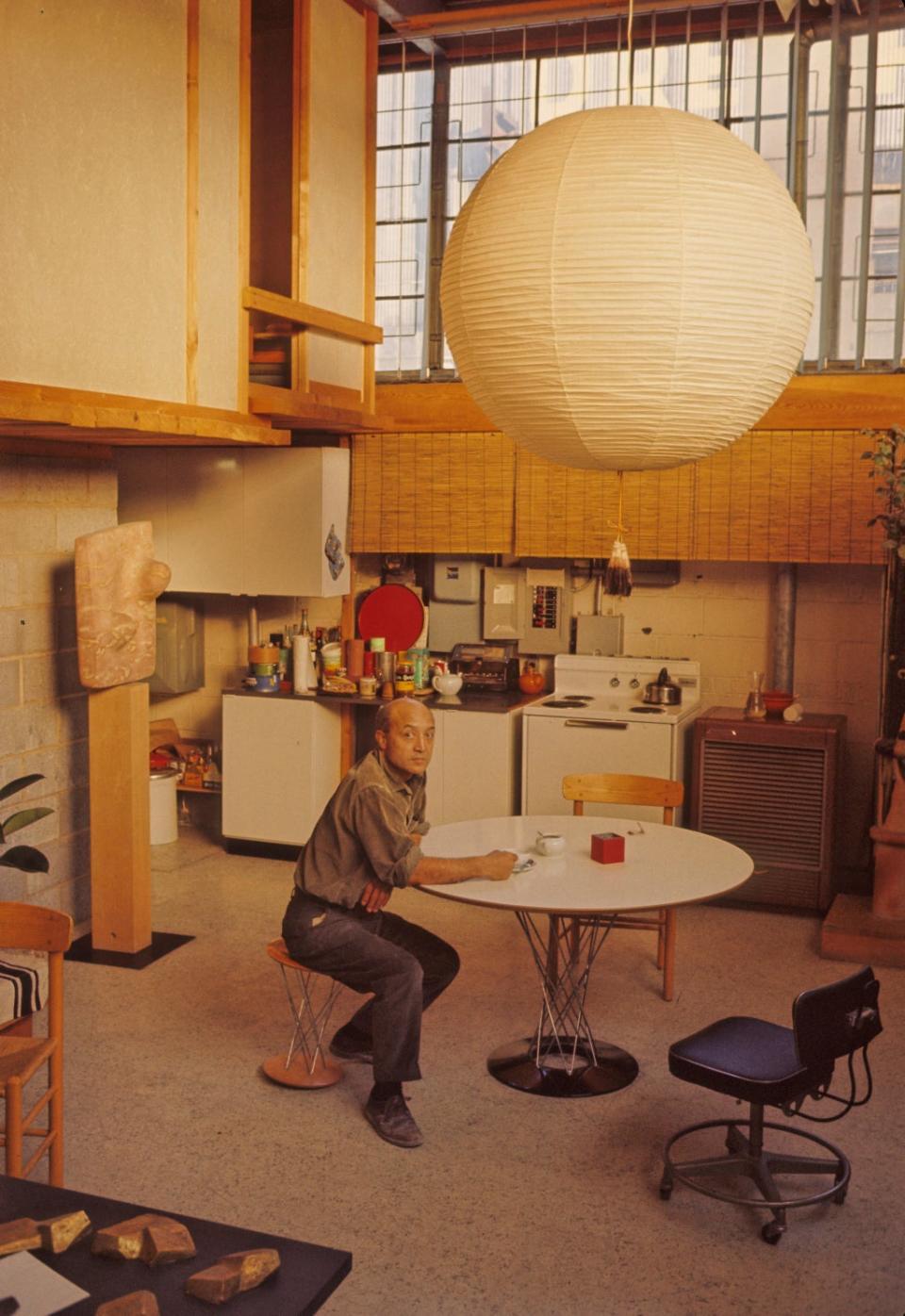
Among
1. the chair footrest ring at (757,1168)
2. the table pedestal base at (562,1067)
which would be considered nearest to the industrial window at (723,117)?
the table pedestal base at (562,1067)

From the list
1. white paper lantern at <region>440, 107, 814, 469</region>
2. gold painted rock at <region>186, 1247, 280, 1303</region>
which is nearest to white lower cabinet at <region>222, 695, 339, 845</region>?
white paper lantern at <region>440, 107, 814, 469</region>

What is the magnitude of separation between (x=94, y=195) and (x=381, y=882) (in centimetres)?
266

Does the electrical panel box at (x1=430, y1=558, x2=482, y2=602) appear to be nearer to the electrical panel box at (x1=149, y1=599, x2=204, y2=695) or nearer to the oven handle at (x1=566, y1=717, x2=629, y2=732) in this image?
the oven handle at (x1=566, y1=717, x2=629, y2=732)

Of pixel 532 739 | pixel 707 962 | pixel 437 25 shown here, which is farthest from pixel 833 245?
pixel 707 962

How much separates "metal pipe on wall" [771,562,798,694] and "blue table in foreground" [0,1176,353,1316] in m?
5.09

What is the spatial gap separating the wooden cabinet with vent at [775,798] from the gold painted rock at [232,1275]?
4570mm

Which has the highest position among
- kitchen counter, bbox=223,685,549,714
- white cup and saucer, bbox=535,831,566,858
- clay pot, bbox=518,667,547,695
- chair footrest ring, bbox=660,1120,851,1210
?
clay pot, bbox=518,667,547,695

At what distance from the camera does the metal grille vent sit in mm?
6363

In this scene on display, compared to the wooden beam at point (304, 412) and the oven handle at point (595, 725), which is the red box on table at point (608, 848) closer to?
the oven handle at point (595, 725)

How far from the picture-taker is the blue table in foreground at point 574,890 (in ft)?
13.4

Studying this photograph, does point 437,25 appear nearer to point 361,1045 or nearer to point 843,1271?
point 361,1045

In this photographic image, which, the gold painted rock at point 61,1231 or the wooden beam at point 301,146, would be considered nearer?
the gold painted rock at point 61,1231

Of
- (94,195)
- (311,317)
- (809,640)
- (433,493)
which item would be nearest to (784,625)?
(809,640)

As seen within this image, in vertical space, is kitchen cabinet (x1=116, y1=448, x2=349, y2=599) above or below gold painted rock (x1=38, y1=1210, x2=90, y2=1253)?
above
